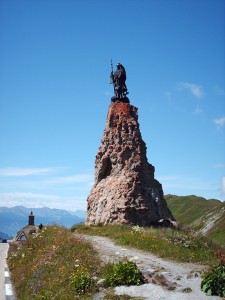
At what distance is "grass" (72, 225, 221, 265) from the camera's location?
1858 cm

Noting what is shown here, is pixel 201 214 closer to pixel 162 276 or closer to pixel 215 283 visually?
pixel 162 276

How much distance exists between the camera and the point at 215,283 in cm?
1134

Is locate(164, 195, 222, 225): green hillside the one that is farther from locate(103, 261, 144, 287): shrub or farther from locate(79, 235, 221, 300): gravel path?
locate(103, 261, 144, 287): shrub

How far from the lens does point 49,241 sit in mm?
23734

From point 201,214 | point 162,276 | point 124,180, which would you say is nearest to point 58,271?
point 162,276

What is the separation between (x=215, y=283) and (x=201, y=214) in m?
113

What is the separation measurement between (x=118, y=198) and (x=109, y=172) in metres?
4.59

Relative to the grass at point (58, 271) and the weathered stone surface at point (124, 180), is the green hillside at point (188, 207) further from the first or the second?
the grass at point (58, 271)

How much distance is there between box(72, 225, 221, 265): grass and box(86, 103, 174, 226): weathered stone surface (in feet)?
10.4

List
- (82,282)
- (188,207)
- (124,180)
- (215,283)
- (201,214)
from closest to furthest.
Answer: (215,283) → (82,282) → (124,180) → (201,214) → (188,207)

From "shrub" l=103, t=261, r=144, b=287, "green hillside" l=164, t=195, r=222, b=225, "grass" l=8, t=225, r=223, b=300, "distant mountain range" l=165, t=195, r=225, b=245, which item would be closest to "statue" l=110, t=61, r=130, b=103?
"grass" l=8, t=225, r=223, b=300

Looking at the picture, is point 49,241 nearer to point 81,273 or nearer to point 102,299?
point 81,273

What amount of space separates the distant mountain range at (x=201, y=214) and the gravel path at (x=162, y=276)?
5080 cm

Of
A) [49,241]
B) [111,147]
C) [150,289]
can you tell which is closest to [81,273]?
[150,289]
